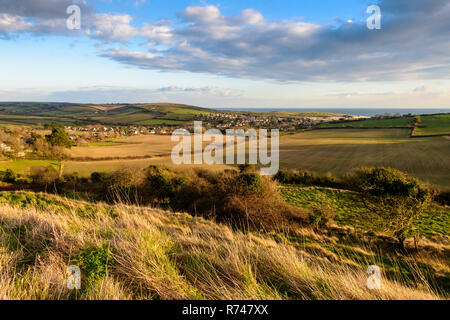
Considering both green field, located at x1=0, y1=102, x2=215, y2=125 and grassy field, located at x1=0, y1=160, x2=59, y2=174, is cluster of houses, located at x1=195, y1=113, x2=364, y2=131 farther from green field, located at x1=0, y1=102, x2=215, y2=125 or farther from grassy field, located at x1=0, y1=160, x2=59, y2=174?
grassy field, located at x1=0, y1=160, x2=59, y2=174

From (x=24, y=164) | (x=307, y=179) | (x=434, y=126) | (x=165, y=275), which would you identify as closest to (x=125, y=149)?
(x=24, y=164)

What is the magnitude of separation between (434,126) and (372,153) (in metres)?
39.9

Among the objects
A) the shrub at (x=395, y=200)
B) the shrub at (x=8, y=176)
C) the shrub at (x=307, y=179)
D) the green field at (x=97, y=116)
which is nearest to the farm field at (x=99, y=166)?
the shrub at (x=8, y=176)

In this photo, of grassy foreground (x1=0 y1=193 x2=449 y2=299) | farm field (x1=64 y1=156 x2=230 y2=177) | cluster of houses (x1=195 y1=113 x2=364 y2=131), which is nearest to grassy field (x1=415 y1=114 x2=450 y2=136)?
cluster of houses (x1=195 y1=113 x2=364 y2=131)

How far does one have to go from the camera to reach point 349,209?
27.1 meters

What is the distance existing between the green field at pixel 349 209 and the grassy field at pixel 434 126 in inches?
2215

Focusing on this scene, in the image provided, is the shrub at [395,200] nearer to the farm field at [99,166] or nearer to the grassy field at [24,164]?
the farm field at [99,166]

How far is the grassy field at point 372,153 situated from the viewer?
43.9 m

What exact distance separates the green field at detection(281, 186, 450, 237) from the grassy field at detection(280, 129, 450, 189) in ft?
36.4

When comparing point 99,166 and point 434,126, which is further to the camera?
point 434,126

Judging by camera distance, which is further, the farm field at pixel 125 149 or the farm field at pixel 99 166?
the farm field at pixel 125 149

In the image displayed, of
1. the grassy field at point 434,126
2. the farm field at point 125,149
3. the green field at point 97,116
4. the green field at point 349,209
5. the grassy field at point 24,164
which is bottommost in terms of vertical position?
the green field at point 349,209

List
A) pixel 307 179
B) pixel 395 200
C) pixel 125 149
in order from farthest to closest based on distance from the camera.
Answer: pixel 125 149 < pixel 307 179 < pixel 395 200

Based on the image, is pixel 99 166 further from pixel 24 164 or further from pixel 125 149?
pixel 125 149
